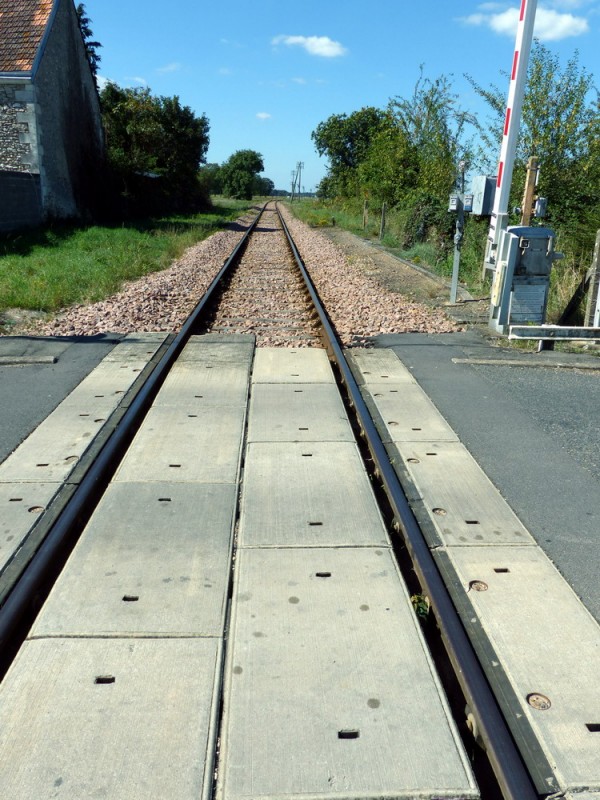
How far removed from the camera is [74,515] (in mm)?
3762

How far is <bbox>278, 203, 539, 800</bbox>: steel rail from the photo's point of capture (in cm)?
216

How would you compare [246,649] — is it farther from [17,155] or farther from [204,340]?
[17,155]

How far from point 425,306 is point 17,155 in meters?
15.9

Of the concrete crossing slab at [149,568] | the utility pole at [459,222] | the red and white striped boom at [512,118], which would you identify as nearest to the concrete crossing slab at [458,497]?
the concrete crossing slab at [149,568]

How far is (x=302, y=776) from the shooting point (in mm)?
2178

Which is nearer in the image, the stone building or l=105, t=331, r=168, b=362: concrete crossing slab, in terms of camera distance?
l=105, t=331, r=168, b=362: concrete crossing slab

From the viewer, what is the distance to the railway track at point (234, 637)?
2.21m

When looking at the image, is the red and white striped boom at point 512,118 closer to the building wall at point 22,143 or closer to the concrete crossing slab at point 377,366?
the concrete crossing slab at point 377,366

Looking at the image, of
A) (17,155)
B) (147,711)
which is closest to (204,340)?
(147,711)

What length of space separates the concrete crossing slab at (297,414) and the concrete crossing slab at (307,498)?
197 mm

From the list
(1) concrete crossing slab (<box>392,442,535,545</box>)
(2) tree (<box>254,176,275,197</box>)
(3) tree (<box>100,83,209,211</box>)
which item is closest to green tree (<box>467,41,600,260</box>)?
(1) concrete crossing slab (<box>392,442,535,545</box>)

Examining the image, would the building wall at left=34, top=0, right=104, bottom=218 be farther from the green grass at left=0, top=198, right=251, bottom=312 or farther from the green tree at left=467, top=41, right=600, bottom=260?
the green tree at left=467, top=41, right=600, bottom=260

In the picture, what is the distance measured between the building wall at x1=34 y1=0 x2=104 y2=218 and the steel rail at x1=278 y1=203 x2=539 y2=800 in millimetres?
20821

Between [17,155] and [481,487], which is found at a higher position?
[17,155]
